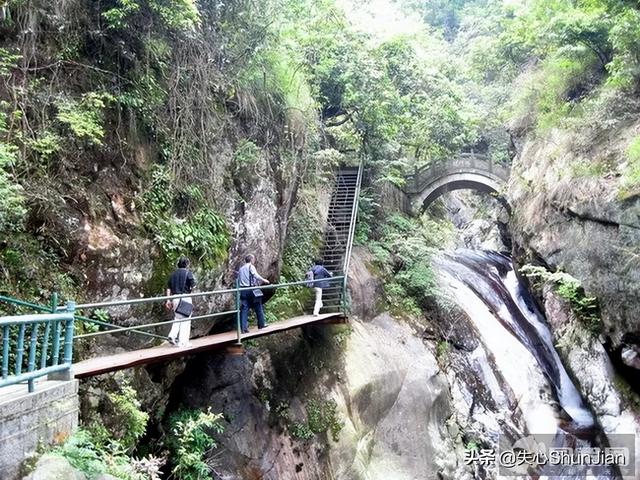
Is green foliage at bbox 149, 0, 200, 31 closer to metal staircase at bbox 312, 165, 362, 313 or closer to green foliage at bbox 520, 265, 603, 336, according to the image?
metal staircase at bbox 312, 165, 362, 313

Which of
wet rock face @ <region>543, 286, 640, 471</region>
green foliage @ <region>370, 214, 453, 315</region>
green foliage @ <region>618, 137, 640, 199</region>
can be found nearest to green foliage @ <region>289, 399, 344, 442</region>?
green foliage @ <region>370, 214, 453, 315</region>

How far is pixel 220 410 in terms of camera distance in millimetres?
8492

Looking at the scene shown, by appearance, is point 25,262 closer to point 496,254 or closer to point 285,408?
point 285,408

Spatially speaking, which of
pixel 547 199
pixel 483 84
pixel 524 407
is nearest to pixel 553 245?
pixel 547 199

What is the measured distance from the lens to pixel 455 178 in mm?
22406

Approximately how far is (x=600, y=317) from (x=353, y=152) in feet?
→ 30.1

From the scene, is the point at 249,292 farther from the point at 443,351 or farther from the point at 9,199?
the point at 443,351

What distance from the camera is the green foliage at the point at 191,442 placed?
274 inches

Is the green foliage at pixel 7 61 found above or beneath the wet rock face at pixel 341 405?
above

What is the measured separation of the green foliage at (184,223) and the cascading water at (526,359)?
872 cm

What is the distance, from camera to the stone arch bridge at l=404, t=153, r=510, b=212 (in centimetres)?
2178

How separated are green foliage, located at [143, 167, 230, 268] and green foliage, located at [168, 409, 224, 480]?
2.48 meters

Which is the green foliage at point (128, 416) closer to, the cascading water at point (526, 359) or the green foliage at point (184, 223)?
the green foliage at point (184, 223)

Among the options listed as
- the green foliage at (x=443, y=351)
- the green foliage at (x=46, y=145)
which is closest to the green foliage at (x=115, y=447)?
the green foliage at (x=46, y=145)
